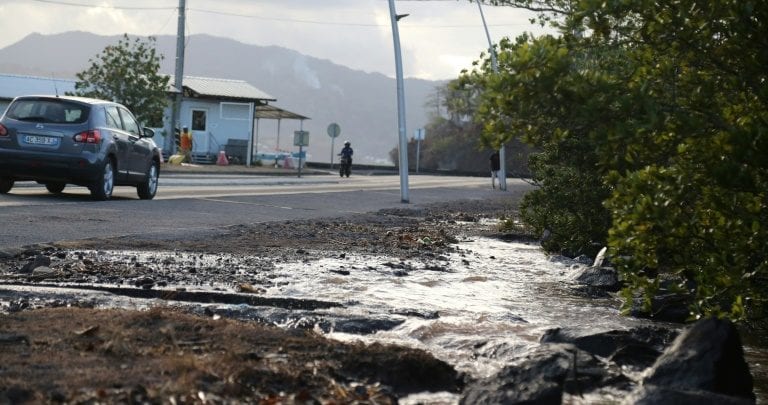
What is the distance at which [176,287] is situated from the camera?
9.19 m

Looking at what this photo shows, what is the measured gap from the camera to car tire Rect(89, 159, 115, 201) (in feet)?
65.4

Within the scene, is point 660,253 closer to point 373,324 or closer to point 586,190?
point 373,324

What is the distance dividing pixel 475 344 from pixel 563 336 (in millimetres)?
662

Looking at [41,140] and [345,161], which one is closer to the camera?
[41,140]

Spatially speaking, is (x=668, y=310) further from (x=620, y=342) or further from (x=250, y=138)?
(x=250, y=138)

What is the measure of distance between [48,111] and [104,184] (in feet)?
4.83

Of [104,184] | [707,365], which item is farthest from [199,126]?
[707,365]

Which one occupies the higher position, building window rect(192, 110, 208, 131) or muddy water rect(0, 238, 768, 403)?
building window rect(192, 110, 208, 131)

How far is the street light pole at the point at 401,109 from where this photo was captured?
28.8 meters

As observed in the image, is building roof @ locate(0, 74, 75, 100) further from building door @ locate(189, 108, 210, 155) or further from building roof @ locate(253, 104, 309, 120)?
building roof @ locate(253, 104, 309, 120)

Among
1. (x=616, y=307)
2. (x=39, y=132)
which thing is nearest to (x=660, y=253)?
(x=616, y=307)

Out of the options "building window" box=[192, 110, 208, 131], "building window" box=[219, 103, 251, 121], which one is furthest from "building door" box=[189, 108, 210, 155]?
"building window" box=[219, 103, 251, 121]

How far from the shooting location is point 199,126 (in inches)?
2512

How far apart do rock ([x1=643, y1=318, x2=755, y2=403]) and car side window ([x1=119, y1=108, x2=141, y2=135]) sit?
15.7m
